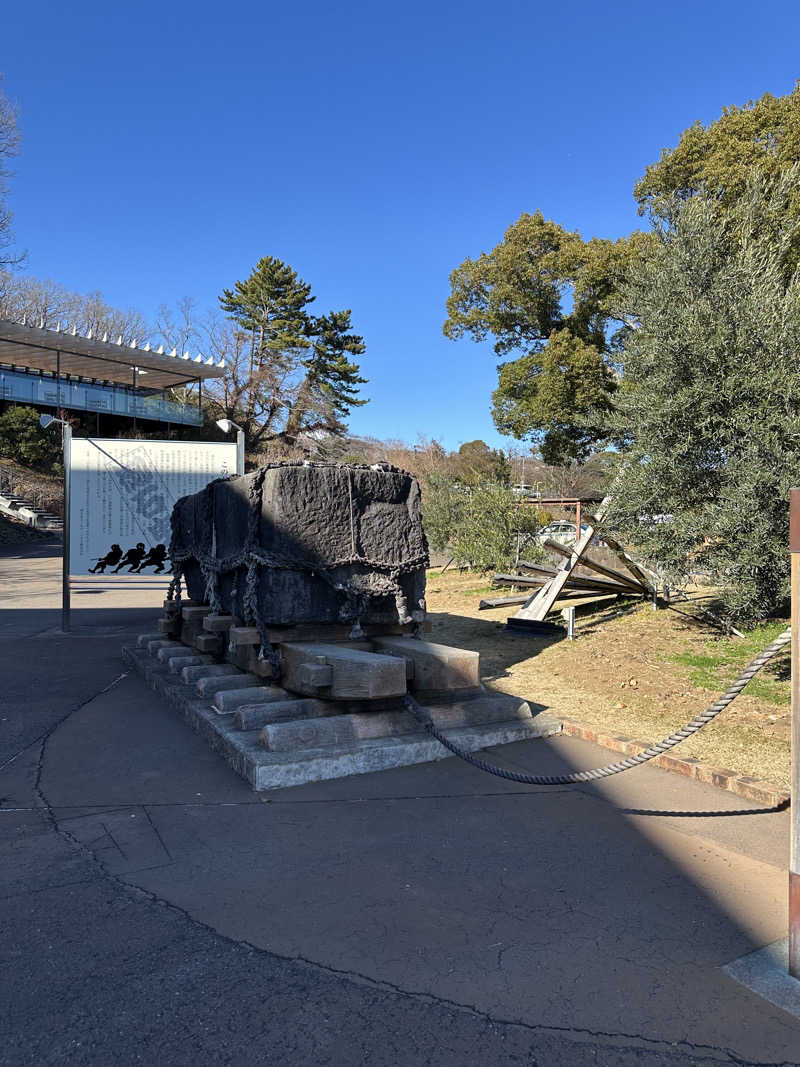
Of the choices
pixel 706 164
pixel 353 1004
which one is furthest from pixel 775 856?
pixel 706 164

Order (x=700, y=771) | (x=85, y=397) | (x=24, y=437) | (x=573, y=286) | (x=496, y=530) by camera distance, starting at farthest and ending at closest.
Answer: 1. (x=24, y=437)
2. (x=85, y=397)
3. (x=573, y=286)
4. (x=496, y=530)
5. (x=700, y=771)

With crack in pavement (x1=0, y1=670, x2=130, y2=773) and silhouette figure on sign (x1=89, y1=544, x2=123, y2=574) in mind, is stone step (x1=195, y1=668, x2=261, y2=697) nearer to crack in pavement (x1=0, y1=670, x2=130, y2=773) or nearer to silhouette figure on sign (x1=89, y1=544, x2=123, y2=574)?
crack in pavement (x1=0, y1=670, x2=130, y2=773)

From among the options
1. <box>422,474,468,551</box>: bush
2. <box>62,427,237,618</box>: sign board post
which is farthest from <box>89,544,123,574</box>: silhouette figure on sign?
<box>422,474,468,551</box>: bush

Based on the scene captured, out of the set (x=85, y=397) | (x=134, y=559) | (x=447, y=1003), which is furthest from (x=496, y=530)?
(x=85, y=397)

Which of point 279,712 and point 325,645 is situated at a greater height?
point 325,645

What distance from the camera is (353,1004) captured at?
2.11 meters

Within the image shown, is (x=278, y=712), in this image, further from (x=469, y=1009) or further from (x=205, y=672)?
(x=469, y=1009)

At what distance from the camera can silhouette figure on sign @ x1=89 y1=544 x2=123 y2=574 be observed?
1077 cm

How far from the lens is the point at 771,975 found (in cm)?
229

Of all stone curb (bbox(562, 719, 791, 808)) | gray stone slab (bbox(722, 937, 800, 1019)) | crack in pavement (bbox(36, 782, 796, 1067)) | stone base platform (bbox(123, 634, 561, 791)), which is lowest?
gray stone slab (bbox(722, 937, 800, 1019))

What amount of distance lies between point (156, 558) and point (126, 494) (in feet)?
3.73

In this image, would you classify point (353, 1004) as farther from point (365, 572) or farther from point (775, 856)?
point (365, 572)

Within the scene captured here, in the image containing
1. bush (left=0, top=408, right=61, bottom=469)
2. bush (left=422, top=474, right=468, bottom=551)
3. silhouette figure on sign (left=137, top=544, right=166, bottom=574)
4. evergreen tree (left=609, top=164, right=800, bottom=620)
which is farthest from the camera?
bush (left=0, top=408, right=61, bottom=469)

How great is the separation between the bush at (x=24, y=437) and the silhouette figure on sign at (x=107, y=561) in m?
25.3
